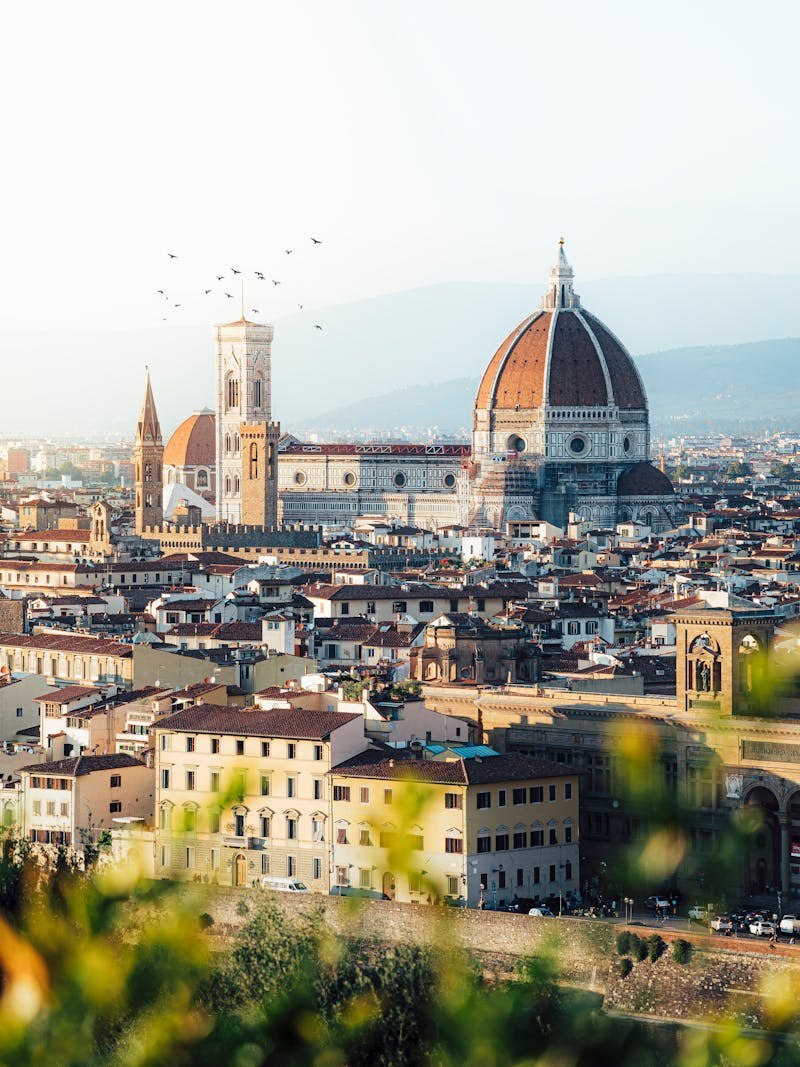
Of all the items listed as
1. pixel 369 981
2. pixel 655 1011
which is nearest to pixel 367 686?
pixel 655 1011

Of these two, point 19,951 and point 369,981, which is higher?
point 19,951

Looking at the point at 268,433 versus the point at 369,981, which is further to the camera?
the point at 268,433

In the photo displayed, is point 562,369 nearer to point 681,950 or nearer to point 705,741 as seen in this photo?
point 705,741

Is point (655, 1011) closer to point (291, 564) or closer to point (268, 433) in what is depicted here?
point (291, 564)

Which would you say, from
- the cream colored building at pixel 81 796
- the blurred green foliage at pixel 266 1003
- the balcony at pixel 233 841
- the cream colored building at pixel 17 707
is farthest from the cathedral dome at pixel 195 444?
the blurred green foliage at pixel 266 1003

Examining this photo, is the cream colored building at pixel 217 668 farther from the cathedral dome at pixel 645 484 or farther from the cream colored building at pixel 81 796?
the cathedral dome at pixel 645 484

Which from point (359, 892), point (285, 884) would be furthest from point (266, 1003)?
point (285, 884)

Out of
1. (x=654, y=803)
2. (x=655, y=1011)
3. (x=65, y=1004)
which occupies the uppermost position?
(x=654, y=803)
